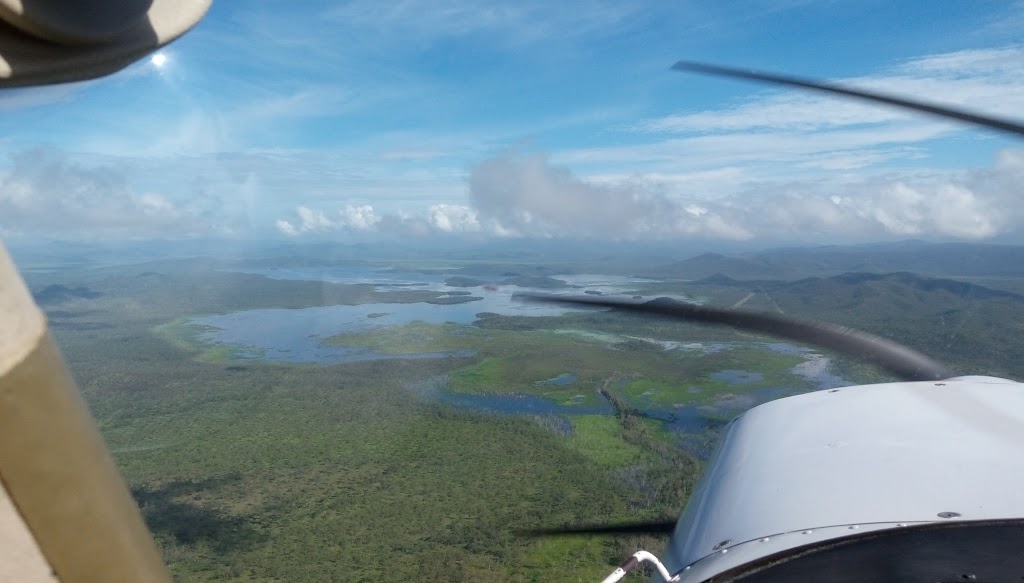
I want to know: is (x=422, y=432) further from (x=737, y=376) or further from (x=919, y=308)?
(x=919, y=308)

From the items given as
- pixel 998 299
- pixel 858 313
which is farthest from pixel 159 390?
pixel 998 299

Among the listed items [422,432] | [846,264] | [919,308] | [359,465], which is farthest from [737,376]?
[846,264]

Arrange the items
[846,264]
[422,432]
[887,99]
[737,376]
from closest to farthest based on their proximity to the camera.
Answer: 1. [887,99]
2. [737,376]
3. [422,432]
4. [846,264]

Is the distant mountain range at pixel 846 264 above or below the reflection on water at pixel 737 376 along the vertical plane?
below

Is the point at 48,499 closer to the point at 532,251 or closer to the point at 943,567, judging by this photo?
the point at 943,567

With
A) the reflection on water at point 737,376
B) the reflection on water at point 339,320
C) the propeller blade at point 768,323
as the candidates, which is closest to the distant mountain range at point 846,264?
the reflection on water at point 737,376

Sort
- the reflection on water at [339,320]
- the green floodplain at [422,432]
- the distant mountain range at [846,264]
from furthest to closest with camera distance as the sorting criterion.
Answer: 1. the reflection on water at [339,320]
2. the distant mountain range at [846,264]
3. the green floodplain at [422,432]

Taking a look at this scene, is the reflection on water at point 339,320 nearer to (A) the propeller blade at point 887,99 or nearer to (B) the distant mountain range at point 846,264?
(B) the distant mountain range at point 846,264
